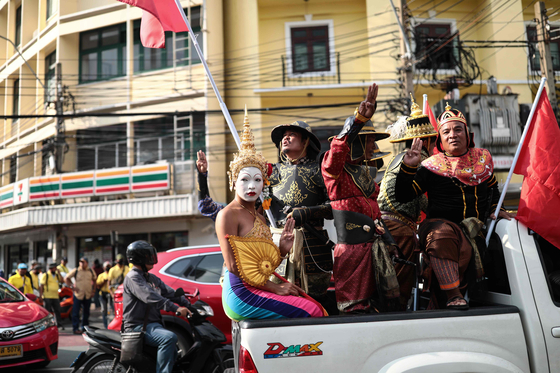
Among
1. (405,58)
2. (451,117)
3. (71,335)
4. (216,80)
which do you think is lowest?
(71,335)

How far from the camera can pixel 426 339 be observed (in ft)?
9.29

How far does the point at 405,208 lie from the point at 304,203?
845mm

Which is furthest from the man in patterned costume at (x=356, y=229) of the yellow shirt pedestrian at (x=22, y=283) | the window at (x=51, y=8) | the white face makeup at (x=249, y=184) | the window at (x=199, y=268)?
the window at (x=51, y=8)

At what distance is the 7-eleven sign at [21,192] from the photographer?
761 inches

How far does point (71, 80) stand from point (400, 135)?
17.8 meters

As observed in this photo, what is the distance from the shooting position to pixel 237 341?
3008mm

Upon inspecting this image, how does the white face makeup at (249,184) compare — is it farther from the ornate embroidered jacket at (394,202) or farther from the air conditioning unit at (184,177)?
the air conditioning unit at (184,177)

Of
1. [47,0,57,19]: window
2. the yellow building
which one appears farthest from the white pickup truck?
[47,0,57,19]: window

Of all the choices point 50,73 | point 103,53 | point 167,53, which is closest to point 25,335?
point 167,53

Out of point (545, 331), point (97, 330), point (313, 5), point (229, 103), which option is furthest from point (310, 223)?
point (313, 5)

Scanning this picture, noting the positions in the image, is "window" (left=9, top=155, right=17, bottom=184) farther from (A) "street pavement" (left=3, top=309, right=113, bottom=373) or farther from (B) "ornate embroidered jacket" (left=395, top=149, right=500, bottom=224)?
(B) "ornate embroidered jacket" (left=395, top=149, right=500, bottom=224)

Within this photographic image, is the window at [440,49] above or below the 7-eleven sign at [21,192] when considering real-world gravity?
above

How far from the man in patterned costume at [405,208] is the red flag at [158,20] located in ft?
8.41

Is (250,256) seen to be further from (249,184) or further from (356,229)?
(356,229)
